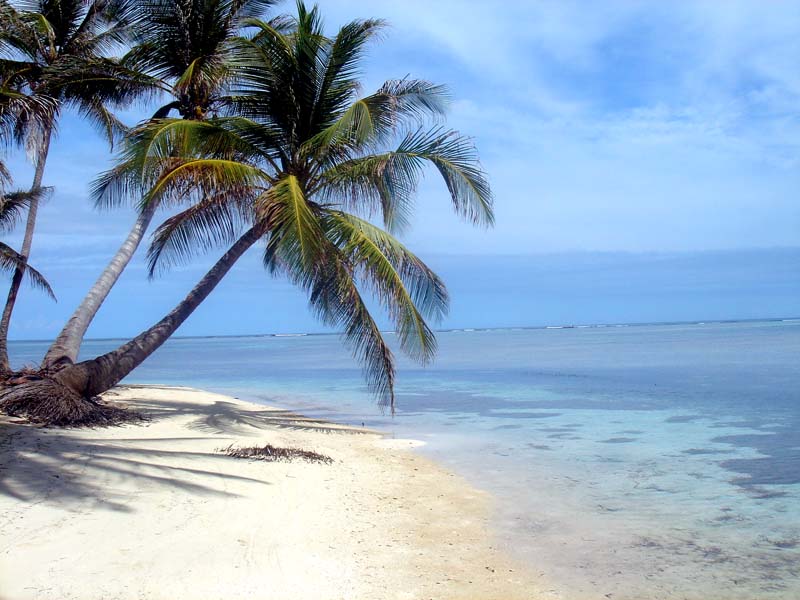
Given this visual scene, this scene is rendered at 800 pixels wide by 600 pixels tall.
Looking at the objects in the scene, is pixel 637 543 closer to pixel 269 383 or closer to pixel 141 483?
pixel 141 483

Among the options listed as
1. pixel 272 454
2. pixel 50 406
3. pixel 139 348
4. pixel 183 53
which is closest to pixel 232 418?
pixel 139 348

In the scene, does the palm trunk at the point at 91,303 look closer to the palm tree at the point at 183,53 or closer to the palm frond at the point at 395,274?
the palm tree at the point at 183,53

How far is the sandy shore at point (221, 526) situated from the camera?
4.23 m

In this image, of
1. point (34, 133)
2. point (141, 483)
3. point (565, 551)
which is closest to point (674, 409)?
point (565, 551)

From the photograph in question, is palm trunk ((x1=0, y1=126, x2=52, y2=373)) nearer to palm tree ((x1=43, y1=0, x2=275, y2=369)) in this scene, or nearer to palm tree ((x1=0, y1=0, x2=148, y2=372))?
palm tree ((x1=0, y1=0, x2=148, y2=372))

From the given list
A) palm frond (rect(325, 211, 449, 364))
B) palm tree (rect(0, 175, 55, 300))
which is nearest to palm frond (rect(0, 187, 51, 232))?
palm tree (rect(0, 175, 55, 300))

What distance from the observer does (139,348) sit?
32.5 ft

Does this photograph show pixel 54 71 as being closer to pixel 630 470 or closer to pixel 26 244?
pixel 26 244

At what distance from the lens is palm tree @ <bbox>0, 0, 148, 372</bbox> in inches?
398

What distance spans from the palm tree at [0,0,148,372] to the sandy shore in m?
4.51

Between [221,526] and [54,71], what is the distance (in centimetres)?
885

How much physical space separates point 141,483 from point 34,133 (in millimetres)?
5728

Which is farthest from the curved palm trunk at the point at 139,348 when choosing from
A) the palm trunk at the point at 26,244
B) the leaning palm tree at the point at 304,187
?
the palm trunk at the point at 26,244

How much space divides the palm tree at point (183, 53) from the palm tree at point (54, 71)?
0.58m
